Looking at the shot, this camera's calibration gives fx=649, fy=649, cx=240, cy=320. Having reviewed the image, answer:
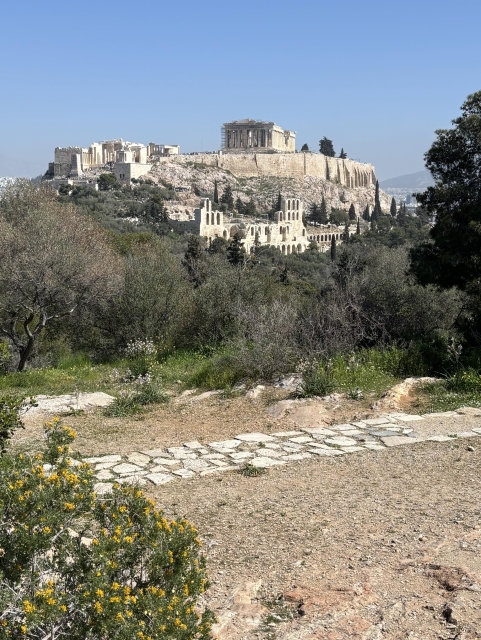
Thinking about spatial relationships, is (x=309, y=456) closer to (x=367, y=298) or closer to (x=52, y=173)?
(x=367, y=298)

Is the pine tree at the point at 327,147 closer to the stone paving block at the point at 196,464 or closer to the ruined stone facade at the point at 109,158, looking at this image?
the ruined stone facade at the point at 109,158

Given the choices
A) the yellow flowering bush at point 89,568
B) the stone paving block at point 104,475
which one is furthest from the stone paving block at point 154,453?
the yellow flowering bush at point 89,568

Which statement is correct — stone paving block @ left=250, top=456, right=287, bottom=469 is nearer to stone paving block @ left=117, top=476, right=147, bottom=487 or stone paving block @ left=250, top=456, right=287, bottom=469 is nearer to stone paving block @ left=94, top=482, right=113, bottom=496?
stone paving block @ left=117, top=476, right=147, bottom=487

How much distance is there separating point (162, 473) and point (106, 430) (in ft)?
4.70

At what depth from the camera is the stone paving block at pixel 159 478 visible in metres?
4.81

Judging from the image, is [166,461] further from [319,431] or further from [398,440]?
[398,440]

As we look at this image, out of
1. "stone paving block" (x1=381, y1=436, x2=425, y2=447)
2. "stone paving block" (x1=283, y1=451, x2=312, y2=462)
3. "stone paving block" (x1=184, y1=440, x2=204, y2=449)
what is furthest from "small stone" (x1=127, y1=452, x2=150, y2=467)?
"stone paving block" (x1=381, y1=436, x2=425, y2=447)

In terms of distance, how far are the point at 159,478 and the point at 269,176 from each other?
99.5 meters

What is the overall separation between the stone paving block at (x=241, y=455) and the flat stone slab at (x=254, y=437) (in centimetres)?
36

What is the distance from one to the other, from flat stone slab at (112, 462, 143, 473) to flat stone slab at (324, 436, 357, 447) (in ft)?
5.67

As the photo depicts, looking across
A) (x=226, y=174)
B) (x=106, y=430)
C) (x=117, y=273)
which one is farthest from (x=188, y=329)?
(x=226, y=174)

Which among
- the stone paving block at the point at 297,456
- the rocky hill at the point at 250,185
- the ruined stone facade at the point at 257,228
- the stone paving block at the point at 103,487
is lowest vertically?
the stone paving block at the point at 297,456

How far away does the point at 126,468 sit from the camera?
5074 millimetres

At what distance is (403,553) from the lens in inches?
140
